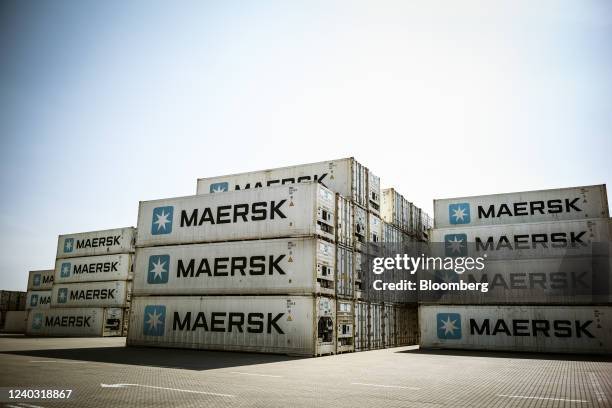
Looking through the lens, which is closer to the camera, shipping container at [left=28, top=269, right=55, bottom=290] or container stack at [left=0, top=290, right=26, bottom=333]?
shipping container at [left=28, top=269, right=55, bottom=290]

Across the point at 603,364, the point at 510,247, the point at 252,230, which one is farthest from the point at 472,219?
the point at 252,230

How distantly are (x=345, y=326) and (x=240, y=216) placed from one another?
720cm

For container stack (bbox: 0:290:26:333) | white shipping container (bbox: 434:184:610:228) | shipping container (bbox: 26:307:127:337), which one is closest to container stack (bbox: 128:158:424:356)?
white shipping container (bbox: 434:184:610:228)

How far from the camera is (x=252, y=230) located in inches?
747

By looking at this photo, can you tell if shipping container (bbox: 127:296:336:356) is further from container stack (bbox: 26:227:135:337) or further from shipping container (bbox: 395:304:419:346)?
container stack (bbox: 26:227:135:337)

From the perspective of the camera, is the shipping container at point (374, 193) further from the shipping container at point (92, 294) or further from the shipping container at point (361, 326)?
the shipping container at point (92, 294)

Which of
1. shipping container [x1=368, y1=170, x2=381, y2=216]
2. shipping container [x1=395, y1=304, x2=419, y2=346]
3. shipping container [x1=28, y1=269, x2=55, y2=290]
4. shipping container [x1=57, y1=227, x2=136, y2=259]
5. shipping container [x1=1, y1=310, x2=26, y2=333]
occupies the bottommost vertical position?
shipping container [x1=1, y1=310, x2=26, y2=333]

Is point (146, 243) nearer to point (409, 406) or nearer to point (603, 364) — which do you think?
point (409, 406)

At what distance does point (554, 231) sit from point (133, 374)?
66.2 feet

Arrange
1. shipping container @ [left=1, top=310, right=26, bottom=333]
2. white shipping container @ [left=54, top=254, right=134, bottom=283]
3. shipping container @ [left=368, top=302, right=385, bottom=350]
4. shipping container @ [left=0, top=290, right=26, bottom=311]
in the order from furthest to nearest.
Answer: shipping container @ [left=0, top=290, right=26, bottom=311], shipping container @ [left=1, top=310, right=26, bottom=333], white shipping container @ [left=54, top=254, right=134, bottom=283], shipping container @ [left=368, top=302, right=385, bottom=350]

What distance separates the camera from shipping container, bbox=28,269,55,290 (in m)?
41.9

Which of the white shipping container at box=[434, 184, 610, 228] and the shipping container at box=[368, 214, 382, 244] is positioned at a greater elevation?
the white shipping container at box=[434, 184, 610, 228]

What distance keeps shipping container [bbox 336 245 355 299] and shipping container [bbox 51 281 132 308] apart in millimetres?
20378

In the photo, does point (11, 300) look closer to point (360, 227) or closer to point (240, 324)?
point (240, 324)
